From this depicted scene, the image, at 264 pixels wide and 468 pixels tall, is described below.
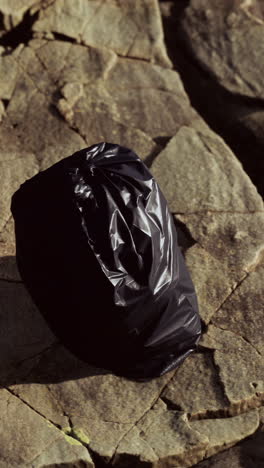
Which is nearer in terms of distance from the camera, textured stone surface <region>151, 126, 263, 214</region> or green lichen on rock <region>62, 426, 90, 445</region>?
green lichen on rock <region>62, 426, 90, 445</region>

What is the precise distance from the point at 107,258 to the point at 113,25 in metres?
2.03

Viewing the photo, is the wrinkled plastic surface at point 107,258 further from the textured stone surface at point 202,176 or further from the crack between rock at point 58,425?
the textured stone surface at point 202,176

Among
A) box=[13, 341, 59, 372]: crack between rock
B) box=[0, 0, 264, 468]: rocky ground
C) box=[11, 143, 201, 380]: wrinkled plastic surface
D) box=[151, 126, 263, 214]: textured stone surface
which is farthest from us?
box=[151, 126, 263, 214]: textured stone surface

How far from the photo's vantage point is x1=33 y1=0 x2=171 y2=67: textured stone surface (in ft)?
A: 14.1

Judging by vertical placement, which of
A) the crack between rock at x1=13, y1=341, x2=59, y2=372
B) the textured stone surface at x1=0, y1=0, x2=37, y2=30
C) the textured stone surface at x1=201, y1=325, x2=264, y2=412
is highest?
the textured stone surface at x1=0, y1=0, x2=37, y2=30

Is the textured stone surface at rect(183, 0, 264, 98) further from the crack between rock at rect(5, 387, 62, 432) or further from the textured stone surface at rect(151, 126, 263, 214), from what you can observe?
the crack between rock at rect(5, 387, 62, 432)

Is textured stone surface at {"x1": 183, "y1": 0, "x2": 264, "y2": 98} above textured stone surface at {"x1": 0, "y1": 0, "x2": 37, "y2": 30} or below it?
below

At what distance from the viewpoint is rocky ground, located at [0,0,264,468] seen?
2.86 meters

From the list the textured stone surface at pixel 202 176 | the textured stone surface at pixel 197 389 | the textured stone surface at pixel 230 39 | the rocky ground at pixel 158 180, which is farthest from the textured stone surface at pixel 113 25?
the textured stone surface at pixel 197 389

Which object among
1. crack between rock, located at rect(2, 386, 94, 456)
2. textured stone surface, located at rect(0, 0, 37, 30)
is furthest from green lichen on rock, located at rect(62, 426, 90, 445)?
textured stone surface, located at rect(0, 0, 37, 30)

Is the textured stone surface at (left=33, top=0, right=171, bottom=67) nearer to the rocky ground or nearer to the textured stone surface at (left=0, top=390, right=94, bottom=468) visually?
the rocky ground

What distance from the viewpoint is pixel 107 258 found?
9.02ft

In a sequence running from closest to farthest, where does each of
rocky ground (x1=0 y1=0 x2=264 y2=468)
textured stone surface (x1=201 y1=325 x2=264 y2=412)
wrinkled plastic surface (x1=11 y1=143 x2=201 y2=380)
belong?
wrinkled plastic surface (x1=11 y1=143 x2=201 y2=380) < rocky ground (x1=0 y1=0 x2=264 y2=468) < textured stone surface (x1=201 y1=325 x2=264 y2=412)

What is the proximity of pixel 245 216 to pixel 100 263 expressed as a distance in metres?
Result: 1.03
